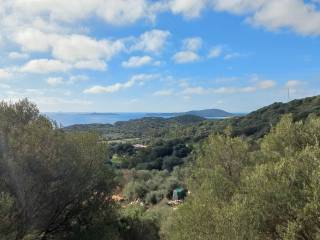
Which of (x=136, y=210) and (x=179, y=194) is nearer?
(x=136, y=210)

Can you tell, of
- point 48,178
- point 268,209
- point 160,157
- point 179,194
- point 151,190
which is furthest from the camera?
point 160,157

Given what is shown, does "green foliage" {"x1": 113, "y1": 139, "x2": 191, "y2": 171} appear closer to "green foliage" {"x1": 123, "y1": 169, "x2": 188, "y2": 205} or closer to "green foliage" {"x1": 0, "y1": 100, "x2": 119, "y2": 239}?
"green foliage" {"x1": 123, "y1": 169, "x2": 188, "y2": 205}

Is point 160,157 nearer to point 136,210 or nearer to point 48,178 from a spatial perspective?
point 136,210

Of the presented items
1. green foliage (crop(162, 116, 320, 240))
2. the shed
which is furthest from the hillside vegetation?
the shed

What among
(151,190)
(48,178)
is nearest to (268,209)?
(48,178)

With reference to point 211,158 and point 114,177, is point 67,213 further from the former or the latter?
point 211,158

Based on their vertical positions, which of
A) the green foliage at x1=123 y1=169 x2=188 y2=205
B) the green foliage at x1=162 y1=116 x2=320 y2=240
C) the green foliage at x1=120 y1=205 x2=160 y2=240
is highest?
the green foliage at x1=162 y1=116 x2=320 y2=240

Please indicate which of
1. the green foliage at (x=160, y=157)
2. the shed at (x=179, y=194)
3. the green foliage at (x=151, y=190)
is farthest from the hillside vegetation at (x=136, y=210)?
the green foliage at (x=160, y=157)

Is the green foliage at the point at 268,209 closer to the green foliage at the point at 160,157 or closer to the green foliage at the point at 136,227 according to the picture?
the green foliage at the point at 136,227

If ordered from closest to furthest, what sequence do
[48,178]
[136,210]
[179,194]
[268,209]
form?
1. [268,209]
2. [48,178]
3. [136,210]
4. [179,194]

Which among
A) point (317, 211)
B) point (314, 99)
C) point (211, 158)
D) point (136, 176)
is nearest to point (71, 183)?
point (211, 158)

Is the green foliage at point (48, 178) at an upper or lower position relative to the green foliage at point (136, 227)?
upper

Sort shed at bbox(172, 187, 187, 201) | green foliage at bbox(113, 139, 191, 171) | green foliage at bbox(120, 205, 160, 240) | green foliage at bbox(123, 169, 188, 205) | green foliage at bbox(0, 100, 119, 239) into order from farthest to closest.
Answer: green foliage at bbox(113, 139, 191, 171) < green foliage at bbox(123, 169, 188, 205) < shed at bbox(172, 187, 187, 201) < green foliage at bbox(120, 205, 160, 240) < green foliage at bbox(0, 100, 119, 239)

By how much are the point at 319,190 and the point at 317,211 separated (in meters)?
0.65
